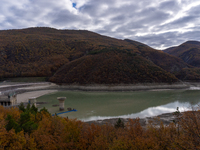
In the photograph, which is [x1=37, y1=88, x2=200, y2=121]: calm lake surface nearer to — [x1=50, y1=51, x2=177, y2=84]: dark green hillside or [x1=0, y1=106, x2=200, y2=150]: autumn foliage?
[x1=0, y1=106, x2=200, y2=150]: autumn foliage

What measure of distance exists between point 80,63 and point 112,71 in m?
18.3

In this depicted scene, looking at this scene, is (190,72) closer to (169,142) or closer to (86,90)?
(86,90)

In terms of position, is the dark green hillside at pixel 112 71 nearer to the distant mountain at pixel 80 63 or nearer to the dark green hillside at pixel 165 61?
the distant mountain at pixel 80 63

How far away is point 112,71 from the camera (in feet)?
205

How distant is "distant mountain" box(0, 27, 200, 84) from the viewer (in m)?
60.7

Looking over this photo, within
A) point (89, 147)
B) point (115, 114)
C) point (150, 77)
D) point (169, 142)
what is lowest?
point (115, 114)

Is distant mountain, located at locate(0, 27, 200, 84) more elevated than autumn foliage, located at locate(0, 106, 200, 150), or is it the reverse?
distant mountain, located at locate(0, 27, 200, 84)

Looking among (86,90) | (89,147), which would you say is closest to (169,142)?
(89,147)

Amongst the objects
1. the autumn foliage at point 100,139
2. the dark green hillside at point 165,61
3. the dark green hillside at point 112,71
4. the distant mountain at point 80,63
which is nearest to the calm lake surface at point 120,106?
the autumn foliage at point 100,139

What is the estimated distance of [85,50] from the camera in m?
95.2

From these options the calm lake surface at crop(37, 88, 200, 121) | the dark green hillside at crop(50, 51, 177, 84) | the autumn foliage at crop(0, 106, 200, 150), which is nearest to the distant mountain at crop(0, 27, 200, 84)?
the dark green hillside at crop(50, 51, 177, 84)

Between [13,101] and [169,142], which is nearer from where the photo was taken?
[169,142]

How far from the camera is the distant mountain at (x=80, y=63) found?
6069 centimetres

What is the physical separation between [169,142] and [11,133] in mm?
10254
